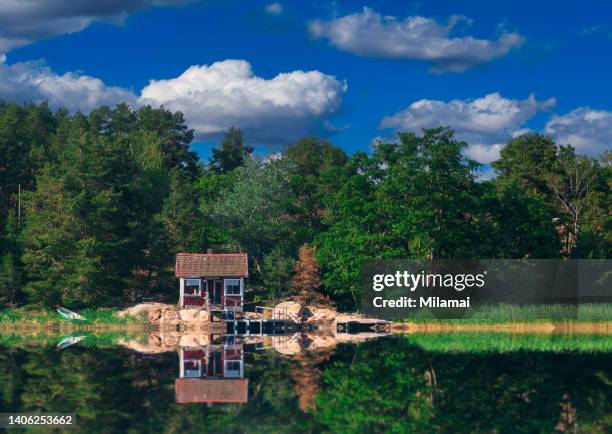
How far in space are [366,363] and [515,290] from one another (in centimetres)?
2779

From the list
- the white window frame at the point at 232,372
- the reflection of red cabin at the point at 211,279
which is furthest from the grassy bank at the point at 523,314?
the white window frame at the point at 232,372

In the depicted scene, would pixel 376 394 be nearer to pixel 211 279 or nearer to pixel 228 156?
pixel 211 279

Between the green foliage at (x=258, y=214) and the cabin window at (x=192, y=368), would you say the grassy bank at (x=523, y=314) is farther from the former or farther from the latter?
the cabin window at (x=192, y=368)

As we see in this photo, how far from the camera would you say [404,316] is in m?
58.7

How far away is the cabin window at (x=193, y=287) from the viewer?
61469 mm

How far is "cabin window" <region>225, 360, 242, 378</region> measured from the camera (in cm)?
3316

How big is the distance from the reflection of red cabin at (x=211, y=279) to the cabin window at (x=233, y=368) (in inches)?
925

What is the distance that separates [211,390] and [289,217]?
43.1 meters

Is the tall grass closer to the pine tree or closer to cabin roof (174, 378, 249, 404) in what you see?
the pine tree

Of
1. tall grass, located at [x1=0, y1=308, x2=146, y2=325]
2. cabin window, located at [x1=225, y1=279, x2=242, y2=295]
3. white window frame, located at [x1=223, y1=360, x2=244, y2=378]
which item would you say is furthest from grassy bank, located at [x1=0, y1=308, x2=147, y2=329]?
white window frame, located at [x1=223, y1=360, x2=244, y2=378]

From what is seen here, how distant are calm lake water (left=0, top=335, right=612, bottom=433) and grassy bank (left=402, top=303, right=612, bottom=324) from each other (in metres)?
11.7

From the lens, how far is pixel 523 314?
55750 millimetres

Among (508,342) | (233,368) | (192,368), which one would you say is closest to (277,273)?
(508,342)

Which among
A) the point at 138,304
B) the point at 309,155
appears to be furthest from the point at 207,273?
the point at 309,155
